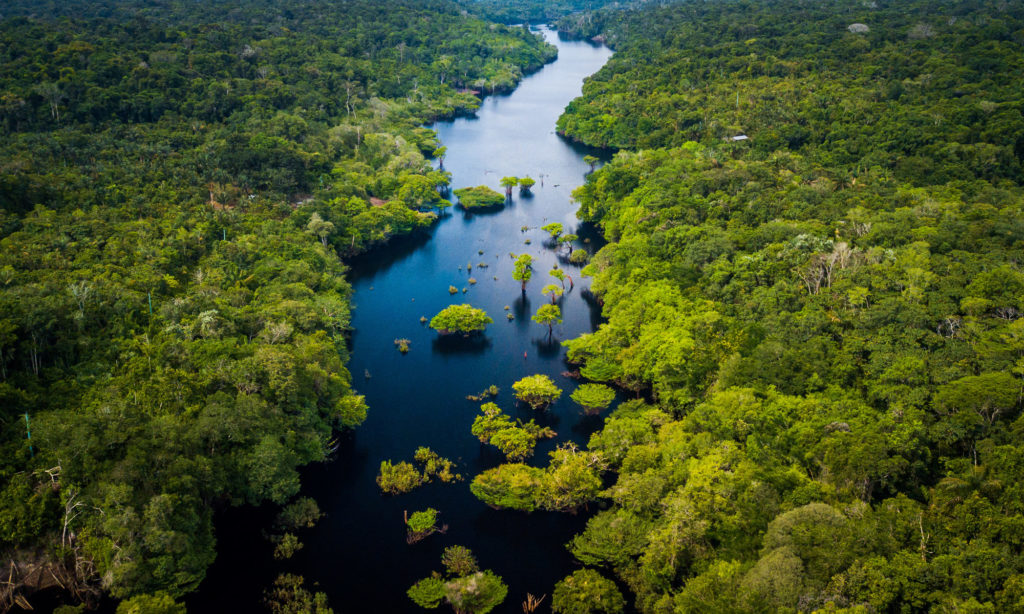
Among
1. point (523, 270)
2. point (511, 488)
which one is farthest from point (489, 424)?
point (523, 270)

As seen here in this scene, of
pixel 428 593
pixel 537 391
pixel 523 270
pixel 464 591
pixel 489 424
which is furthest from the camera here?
pixel 523 270

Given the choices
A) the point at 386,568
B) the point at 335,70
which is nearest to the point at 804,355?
the point at 386,568

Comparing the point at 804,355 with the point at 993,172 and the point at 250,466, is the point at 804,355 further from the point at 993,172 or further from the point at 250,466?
the point at 993,172

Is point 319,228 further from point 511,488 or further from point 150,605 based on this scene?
point 150,605

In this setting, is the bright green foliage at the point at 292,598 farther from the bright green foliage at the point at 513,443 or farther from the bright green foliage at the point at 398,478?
the bright green foliage at the point at 513,443

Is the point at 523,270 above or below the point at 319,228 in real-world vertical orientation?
below

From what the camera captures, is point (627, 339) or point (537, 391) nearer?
point (537, 391)

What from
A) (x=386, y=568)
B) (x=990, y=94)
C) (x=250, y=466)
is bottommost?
(x=386, y=568)

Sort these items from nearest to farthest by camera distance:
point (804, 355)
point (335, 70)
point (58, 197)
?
point (804, 355)
point (58, 197)
point (335, 70)
